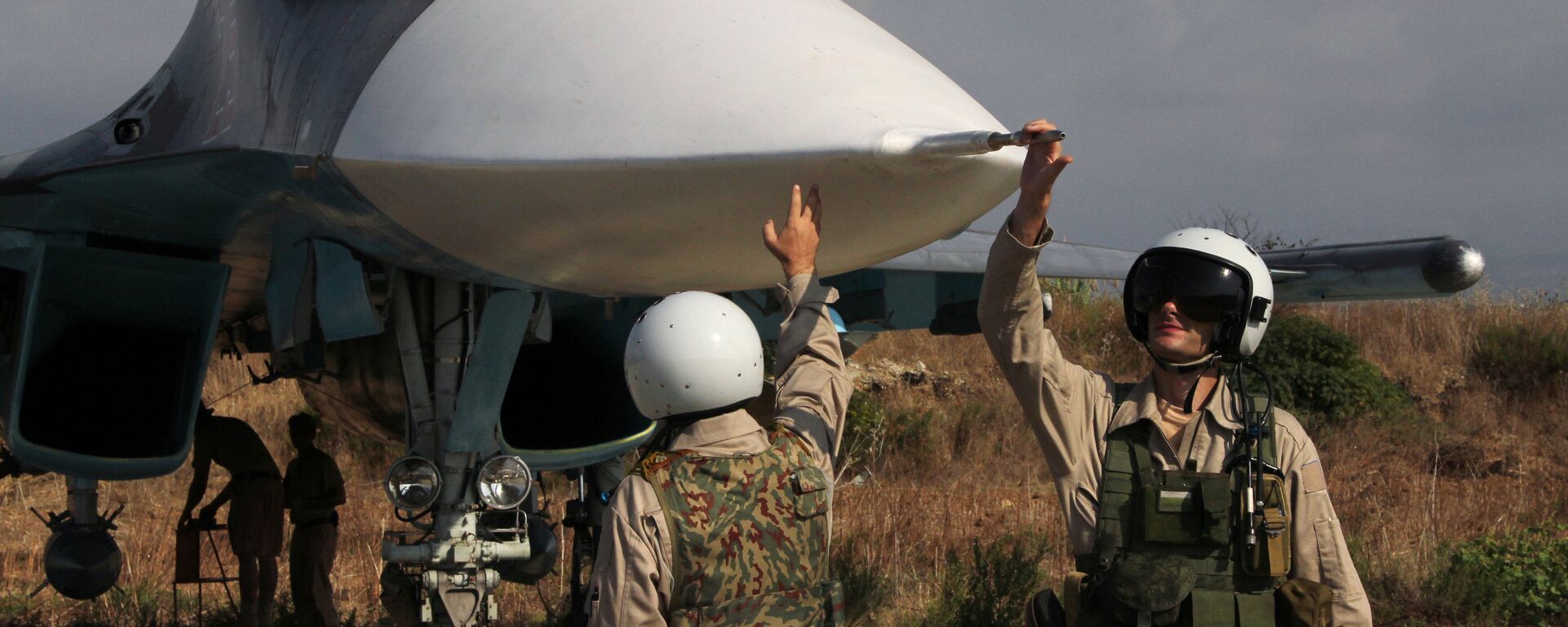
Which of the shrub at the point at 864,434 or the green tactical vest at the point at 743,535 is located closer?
the green tactical vest at the point at 743,535

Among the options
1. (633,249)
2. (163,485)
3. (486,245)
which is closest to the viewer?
(633,249)

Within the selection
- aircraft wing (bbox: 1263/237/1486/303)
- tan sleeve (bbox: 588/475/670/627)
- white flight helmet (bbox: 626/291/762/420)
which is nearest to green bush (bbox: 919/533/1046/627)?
aircraft wing (bbox: 1263/237/1486/303)

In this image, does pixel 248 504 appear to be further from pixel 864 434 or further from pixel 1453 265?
pixel 864 434

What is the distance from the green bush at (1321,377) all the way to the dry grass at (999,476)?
358 millimetres

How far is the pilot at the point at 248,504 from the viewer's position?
25.3ft

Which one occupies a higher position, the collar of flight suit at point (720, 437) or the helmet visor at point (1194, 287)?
the helmet visor at point (1194, 287)

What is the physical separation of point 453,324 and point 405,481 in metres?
0.60

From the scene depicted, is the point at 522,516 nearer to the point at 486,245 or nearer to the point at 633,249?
the point at 486,245

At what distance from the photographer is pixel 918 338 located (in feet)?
64.2

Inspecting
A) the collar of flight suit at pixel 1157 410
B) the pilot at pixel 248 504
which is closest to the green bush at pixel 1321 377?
the pilot at pixel 248 504

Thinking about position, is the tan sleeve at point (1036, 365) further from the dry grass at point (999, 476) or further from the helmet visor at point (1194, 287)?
the dry grass at point (999, 476)

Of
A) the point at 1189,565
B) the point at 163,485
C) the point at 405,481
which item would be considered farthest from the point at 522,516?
the point at 163,485

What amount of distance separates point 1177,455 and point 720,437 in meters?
0.96

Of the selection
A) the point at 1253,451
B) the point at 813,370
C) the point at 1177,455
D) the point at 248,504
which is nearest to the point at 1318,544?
the point at 1253,451
